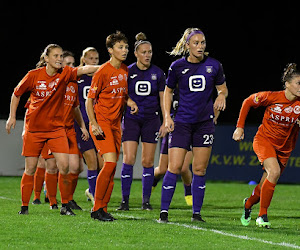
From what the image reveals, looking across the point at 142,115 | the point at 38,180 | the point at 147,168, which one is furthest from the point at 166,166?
the point at 38,180

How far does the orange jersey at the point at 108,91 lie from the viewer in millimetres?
6754

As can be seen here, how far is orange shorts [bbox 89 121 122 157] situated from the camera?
6.72 m

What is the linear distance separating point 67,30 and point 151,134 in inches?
526

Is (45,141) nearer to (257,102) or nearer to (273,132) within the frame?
(257,102)

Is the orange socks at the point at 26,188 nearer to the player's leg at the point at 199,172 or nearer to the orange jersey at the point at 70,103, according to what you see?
the orange jersey at the point at 70,103

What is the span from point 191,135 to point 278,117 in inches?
33.3

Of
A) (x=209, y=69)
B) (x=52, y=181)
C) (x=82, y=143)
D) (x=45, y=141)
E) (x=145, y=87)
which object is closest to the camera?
(x=209, y=69)

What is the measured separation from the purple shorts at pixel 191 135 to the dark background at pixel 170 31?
13.3m

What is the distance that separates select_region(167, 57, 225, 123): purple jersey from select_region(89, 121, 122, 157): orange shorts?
64 centimetres

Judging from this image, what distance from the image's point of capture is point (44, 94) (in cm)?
718

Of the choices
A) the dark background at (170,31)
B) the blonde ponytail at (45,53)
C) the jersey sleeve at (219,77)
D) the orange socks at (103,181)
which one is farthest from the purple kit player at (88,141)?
the dark background at (170,31)

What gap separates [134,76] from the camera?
27.7 ft

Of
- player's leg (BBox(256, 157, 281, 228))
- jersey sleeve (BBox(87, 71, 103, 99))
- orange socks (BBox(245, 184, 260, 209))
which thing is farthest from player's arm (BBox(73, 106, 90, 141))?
player's leg (BBox(256, 157, 281, 228))

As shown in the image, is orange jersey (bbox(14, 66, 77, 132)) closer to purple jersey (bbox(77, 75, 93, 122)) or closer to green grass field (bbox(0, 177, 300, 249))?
green grass field (bbox(0, 177, 300, 249))
